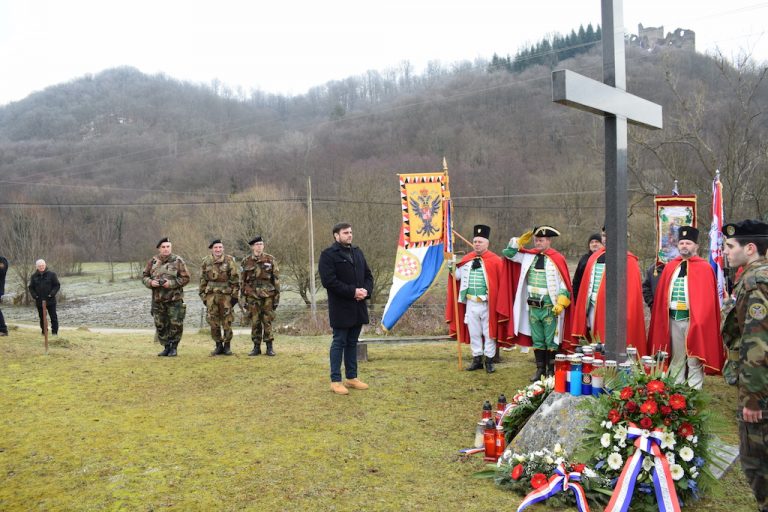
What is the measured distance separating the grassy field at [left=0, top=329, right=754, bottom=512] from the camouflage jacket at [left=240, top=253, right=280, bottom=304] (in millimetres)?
1169

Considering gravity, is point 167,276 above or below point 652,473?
above

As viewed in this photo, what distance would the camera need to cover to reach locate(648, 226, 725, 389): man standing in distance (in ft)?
22.0

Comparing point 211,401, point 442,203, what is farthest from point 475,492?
point 442,203

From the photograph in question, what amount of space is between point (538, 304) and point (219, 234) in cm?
2715

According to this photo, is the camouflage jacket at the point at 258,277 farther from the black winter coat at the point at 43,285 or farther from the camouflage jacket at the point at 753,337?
the camouflage jacket at the point at 753,337

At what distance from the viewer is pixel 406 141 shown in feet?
145

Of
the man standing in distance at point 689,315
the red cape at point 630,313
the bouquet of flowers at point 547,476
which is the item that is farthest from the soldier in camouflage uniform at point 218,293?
the man standing in distance at point 689,315

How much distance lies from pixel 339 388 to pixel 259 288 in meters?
3.27

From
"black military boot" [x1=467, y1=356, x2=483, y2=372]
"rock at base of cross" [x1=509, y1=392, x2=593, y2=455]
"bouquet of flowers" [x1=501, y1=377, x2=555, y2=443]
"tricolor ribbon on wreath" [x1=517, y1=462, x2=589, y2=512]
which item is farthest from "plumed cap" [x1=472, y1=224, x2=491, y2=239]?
"tricolor ribbon on wreath" [x1=517, y1=462, x2=589, y2=512]

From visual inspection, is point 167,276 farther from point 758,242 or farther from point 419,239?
point 758,242

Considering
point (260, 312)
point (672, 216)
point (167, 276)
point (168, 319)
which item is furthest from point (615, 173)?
point (168, 319)

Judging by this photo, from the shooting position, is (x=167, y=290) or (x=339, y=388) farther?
(x=167, y=290)

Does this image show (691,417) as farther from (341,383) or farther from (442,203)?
(442,203)

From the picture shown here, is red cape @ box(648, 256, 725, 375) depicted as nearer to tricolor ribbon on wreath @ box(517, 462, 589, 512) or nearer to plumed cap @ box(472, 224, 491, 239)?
plumed cap @ box(472, 224, 491, 239)
